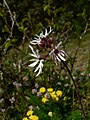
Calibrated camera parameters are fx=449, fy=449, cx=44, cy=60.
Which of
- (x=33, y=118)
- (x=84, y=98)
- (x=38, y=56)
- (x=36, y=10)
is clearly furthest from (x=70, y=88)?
(x=36, y=10)

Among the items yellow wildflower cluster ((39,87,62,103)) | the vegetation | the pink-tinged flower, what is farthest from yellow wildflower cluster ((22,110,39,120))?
the pink-tinged flower

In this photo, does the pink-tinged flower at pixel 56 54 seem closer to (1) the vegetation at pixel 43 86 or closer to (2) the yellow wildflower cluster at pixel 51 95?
(1) the vegetation at pixel 43 86

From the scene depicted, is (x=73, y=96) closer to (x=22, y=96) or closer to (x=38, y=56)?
(x=22, y=96)

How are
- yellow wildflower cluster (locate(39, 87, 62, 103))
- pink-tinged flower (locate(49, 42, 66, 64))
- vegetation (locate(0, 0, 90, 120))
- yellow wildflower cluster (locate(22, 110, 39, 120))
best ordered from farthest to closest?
yellow wildflower cluster (locate(39, 87, 62, 103))
vegetation (locate(0, 0, 90, 120))
yellow wildflower cluster (locate(22, 110, 39, 120))
pink-tinged flower (locate(49, 42, 66, 64))

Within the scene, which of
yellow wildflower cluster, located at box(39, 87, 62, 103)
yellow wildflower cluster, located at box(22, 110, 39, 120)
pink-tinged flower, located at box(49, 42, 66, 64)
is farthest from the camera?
yellow wildflower cluster, located at box(39, 87, 62, 103)

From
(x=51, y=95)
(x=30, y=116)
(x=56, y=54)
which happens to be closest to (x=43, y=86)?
(x=51, y=95)

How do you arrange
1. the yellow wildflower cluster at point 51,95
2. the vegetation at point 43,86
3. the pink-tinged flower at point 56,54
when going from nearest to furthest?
1. the pink-tinged flower at point 56,54
2. the vegetation at point 43,86
3. the yellow wildflower cluster at point 51,95

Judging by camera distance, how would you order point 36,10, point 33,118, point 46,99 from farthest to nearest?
1. point 36,10
2. point 46,99
3. point 33,118

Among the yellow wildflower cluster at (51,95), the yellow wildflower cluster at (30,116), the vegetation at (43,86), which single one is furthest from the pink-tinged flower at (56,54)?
the yellow wildflower cluster at (51,95)

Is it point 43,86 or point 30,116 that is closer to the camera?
point 30,116

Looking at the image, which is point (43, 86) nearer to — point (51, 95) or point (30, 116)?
point (51, 95)

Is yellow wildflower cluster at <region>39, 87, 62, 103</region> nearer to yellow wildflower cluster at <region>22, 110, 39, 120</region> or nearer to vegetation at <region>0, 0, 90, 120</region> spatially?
vegetation at <region>0, 0, 90, 120</region>
